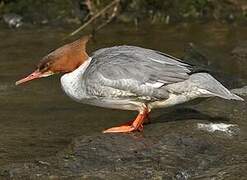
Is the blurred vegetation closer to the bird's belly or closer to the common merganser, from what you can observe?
the common merganser

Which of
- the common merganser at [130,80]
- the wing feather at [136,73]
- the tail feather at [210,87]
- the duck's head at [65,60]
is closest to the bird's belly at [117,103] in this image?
the common merganser at [130,80]

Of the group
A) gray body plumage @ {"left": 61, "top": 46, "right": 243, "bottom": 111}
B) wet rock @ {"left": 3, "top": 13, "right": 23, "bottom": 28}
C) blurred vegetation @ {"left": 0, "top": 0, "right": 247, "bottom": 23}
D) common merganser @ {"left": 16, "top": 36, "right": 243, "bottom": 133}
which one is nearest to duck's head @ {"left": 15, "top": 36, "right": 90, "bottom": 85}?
common merganser @ {"left": 16, "top": 36, "right": 243, "bottom": 133}

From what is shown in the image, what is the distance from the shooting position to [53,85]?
7922 mm

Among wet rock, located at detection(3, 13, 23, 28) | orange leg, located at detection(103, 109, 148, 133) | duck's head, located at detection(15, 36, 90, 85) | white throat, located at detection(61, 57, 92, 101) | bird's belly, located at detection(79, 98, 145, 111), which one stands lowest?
wet rock, located at detection(3, 13, 23, 28)

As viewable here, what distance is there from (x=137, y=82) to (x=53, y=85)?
2.71 m

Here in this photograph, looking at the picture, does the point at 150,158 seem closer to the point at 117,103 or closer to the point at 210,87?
the point at 117,103

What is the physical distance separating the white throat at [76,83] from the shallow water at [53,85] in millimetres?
483

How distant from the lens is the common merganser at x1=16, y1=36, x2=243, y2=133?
5355 millimetres

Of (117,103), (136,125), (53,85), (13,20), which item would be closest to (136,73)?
(117,103)

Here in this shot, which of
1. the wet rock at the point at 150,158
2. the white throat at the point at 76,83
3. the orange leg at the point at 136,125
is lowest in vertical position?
the orange leg at the point at 136,125

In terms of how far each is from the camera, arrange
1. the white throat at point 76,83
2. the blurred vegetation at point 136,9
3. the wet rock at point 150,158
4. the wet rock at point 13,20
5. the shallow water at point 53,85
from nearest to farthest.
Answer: the wet rock at point 150,158
the white throat at point 76,83
the shallow water at point 53,85
the wet rock at point 13,20
the blurred vegetation at point 136,9

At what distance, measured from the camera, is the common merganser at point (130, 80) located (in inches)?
211

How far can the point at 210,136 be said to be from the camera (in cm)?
535

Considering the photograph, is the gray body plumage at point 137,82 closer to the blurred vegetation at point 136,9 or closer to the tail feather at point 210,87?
the tail feather at point 210,87
